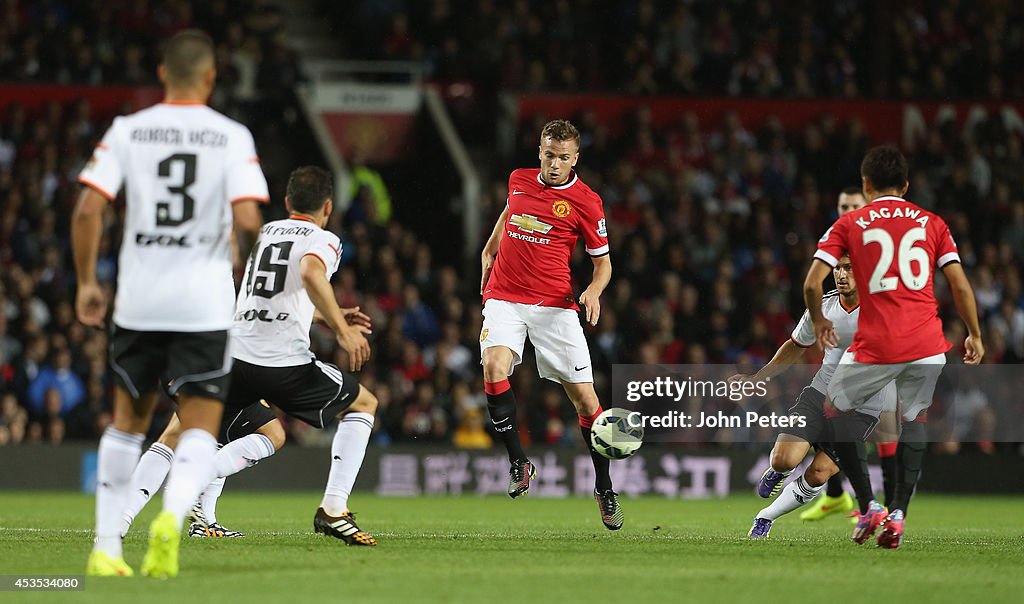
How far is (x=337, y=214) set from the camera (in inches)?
754

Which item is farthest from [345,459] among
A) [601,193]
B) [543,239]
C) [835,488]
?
[601,193]

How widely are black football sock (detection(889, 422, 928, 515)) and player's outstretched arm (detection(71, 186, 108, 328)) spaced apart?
4.74 metres

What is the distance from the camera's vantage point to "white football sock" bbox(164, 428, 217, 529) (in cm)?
628

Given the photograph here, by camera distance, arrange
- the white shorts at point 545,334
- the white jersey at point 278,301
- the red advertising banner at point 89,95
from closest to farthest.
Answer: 1. the white jersey at point 278,301
2. the white shorts at point 545,334
3. the red advertising banner at point 89,95

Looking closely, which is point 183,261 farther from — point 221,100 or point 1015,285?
point 1015,285

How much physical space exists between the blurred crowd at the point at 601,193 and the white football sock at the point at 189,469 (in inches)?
402

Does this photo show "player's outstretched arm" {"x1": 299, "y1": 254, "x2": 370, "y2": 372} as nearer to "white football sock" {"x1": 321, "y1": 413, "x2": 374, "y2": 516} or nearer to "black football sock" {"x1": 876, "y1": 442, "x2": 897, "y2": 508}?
"white football sock" {"x1": 321, "y1": 413, "x2": 374, "y2": 516}

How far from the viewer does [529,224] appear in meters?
9.74

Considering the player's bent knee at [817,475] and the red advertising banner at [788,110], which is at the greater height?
the red advertising banner at [788,110]

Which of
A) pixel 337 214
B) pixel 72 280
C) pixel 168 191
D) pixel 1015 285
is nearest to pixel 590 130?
pixel 337 214

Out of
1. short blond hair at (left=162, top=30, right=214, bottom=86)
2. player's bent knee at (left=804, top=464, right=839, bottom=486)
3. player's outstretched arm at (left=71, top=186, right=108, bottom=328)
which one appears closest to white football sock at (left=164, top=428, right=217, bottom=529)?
player's outstretched arm at (left=71, top=186, right=108, bottom=328)

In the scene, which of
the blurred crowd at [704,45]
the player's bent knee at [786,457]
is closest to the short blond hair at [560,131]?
the player's bent knee at [786,457]

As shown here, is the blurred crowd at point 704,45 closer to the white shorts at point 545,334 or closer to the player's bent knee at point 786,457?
the white shorts at point 545,334

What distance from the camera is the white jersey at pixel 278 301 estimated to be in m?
8.05
